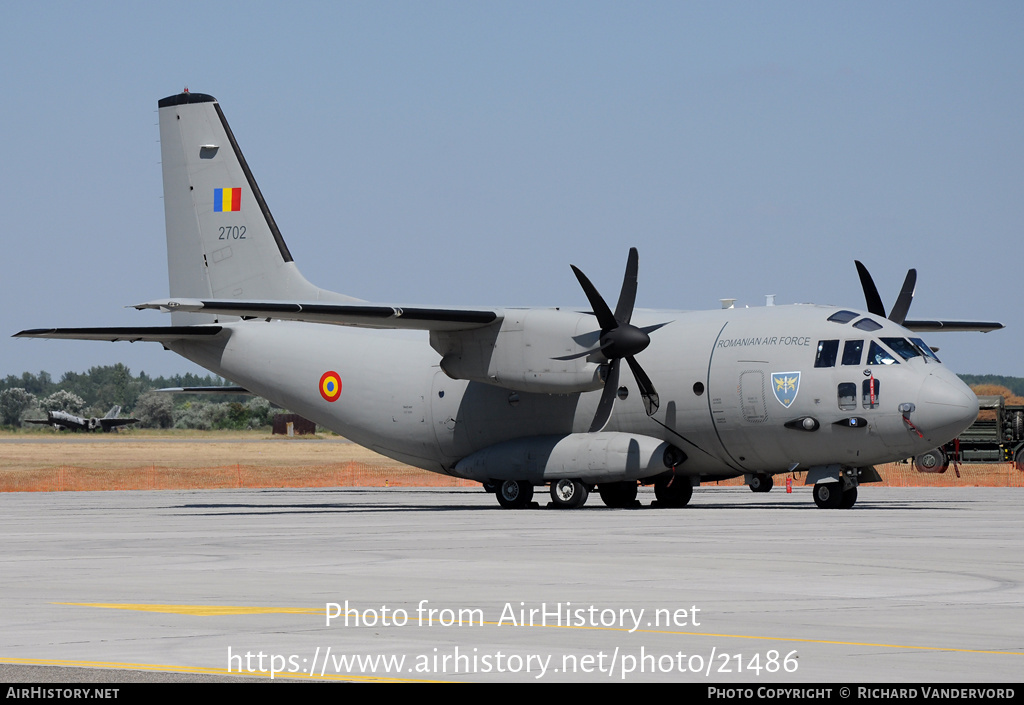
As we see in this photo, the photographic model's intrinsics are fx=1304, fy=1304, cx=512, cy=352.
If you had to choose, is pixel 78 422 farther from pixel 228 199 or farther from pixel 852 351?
pixel 852 351

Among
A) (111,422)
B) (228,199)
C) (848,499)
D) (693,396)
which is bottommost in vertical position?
(111,422)

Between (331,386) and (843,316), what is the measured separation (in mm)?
13590

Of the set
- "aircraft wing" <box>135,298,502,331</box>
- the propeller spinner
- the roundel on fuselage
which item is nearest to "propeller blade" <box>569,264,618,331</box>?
the propeller spinner

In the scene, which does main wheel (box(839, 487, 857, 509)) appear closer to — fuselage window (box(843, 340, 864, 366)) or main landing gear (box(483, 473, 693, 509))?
fuselage window (box(843, 340, 864, 366))

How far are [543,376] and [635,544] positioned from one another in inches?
426

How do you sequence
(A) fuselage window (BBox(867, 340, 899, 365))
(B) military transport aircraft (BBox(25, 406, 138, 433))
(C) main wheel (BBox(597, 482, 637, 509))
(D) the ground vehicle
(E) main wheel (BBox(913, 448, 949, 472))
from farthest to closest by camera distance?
(B) military transport aircraft (BBox(25, 406, 138, 433)) < (D) the ground vehicle < (E) main wheel (BBox(913, 448, 949, 472)) < (C) main wheel (BBox(597, 482, 637, 509)) < (A) fuselage window (BBox(867, 340, 899, 365))

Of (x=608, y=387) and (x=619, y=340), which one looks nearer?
(x=619, y=340)

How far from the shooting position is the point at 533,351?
29.1 meters

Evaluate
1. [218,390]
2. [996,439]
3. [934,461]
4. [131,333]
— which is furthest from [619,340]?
[996,439]

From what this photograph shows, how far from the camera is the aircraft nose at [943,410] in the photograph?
26.4 m

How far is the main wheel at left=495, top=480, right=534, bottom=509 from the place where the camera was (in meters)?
30.8

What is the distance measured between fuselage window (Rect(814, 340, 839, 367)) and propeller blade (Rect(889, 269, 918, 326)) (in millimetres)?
4472
